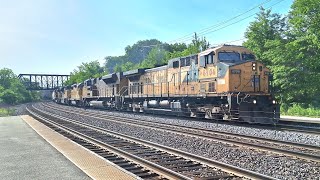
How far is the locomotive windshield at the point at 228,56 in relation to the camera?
1572cm

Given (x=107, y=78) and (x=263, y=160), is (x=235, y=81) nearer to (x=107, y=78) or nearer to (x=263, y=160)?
(x=263, y=160)

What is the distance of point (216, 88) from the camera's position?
15.8 meters

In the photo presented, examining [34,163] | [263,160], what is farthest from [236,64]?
[34,163]

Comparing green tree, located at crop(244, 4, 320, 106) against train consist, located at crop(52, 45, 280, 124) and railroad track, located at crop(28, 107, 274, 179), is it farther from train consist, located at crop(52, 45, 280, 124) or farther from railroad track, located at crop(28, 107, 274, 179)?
railroad track, located at crop(28, 107, 274, 179)

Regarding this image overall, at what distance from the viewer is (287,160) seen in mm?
7508

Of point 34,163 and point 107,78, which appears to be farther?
point 107,78

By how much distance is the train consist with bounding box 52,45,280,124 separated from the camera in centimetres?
1471

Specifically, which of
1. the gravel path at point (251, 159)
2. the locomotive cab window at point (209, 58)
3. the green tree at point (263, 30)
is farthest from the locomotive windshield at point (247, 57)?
the green tree at point (263, 30)

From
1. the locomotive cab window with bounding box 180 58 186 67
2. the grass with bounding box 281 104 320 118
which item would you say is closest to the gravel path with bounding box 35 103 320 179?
the locomotive cab window with bounding box 180 58 186 67

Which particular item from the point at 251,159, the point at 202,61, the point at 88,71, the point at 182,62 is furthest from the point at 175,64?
the point at 88,71

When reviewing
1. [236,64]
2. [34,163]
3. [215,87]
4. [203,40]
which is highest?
[203,40]

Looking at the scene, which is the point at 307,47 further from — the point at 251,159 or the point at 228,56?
the point at 251,159

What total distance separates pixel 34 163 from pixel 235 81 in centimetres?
1023

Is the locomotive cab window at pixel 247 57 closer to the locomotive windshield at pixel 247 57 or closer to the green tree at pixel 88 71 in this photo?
the locomotive windshield at pixel 247 57
